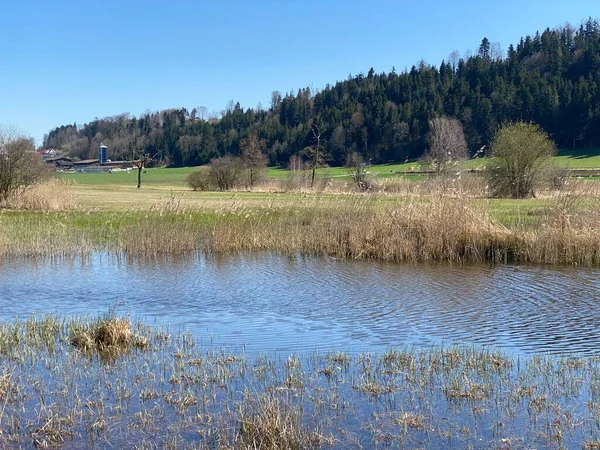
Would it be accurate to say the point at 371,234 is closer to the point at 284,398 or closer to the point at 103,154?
the point at 284,398

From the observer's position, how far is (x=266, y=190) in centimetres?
5859

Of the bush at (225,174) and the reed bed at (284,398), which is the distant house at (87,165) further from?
the reed bed at (284,398)

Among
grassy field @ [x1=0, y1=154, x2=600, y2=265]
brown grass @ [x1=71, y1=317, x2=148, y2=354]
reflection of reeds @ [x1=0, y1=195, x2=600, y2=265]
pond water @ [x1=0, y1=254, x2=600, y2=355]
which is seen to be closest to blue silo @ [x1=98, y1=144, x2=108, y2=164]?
→ grassy field @ [x1=0, y1=154, x2=600, y2=265]

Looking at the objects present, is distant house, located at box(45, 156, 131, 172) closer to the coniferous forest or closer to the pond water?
the coniferous forest

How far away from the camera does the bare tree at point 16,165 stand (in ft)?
105

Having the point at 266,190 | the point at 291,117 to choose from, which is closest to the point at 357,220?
the point at 266,190

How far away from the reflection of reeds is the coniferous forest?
62.3 meters

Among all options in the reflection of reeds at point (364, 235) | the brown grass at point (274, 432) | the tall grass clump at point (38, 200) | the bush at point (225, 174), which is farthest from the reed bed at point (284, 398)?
the bush at point (225, 174)

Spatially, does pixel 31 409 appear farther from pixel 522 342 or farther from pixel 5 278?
pixel 5 278

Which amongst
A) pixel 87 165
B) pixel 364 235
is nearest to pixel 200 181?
pixel 364 235

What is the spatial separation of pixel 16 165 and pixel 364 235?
63.2 ft

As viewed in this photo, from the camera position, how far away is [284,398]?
7852 millimetres

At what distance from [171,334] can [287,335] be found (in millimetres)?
1838

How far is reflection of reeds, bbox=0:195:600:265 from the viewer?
61.5ft
